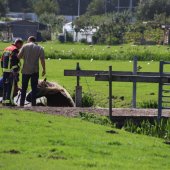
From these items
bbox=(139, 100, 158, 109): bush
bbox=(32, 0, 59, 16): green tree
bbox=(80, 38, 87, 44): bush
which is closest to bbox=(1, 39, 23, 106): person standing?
bbox=(139, 100, 158, 109): bush

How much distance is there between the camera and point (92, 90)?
30.2m

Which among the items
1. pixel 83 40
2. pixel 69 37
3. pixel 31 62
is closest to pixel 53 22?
pixel 69 37

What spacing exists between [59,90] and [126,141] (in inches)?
325

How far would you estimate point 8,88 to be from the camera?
21.2 metres

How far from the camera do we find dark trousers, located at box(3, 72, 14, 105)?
2075cm

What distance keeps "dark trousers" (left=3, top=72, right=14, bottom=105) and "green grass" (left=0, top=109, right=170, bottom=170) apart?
385cm

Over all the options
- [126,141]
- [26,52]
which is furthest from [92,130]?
[26,52]

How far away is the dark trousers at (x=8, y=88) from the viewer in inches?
817

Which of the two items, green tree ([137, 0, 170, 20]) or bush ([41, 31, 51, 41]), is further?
green tree ([137, 0, 170, 20])

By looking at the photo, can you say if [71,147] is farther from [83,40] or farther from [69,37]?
[69,37]

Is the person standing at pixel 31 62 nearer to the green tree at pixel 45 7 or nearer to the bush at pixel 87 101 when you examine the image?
the bush at pixel 87 101

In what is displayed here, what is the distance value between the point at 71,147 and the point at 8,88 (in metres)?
8.19

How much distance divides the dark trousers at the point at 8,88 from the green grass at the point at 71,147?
3854mm

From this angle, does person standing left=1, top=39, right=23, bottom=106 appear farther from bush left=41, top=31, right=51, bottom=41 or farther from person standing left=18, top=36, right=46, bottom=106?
bush left=41, top=31, right=51, bottom=41
